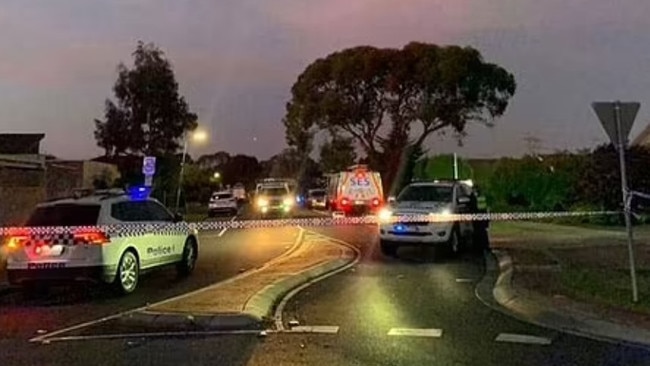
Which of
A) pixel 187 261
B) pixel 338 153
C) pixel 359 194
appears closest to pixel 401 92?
pixel 338 153

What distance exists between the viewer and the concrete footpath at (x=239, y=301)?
1106cm

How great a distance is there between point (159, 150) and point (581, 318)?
135ft

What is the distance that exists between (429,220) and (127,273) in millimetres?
7830

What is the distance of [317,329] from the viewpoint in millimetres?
10703

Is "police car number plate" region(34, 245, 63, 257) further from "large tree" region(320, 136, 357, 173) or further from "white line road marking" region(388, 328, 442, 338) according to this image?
"large tree" region(320, 136, 357, 173)

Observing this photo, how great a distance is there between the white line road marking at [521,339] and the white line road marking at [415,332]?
69 centimetres

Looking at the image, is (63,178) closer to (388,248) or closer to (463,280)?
(388,248)

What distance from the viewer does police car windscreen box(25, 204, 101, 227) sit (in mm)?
14465

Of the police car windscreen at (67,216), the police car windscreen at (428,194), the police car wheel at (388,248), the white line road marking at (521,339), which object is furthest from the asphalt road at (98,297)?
the white line road marking at (521,339)

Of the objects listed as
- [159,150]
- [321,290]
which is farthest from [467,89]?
[321,290]

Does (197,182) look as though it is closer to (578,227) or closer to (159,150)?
(159,150)

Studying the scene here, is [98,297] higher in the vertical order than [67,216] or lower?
lower

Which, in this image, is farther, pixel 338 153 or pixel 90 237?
pixel 338 153

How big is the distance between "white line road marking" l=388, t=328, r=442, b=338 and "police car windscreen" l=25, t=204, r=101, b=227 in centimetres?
598
